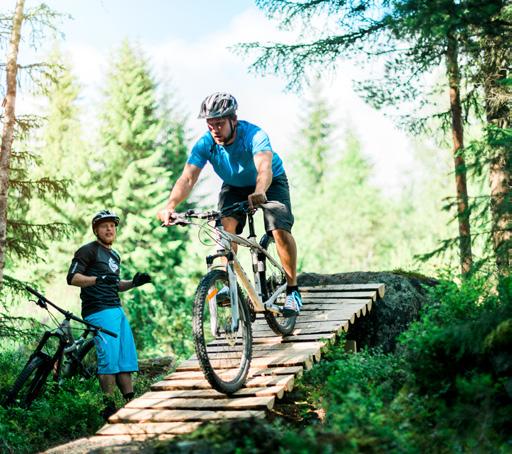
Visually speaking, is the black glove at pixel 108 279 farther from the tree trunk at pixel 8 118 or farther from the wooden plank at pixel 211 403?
the tree trunk at pixel 8 118

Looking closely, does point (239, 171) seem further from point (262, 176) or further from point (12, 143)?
point (12, 143)

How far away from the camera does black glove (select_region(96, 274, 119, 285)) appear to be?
776cm

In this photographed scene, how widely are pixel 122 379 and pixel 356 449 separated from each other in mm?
4279

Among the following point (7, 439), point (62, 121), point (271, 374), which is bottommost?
point (7, 439)

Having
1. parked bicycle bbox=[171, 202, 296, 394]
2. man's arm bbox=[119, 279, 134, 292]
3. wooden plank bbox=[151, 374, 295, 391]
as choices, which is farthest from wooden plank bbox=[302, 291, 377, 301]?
wooden plank bbox=[151, 374, 295, 391]

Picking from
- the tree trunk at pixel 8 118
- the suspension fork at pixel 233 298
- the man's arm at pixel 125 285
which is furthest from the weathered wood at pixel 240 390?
the tree trunk at pixel 8 118

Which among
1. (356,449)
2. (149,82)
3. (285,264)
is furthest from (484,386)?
(149,82)

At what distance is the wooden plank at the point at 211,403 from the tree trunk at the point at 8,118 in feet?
13.3

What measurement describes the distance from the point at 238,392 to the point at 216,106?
266 centimetres

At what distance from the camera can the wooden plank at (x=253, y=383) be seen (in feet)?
21.7

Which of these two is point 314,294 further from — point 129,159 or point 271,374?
point 129,159

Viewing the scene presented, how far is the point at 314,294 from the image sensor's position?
10.1m

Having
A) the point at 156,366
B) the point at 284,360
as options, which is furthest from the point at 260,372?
the point at 156,366

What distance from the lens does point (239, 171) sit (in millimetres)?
7375
